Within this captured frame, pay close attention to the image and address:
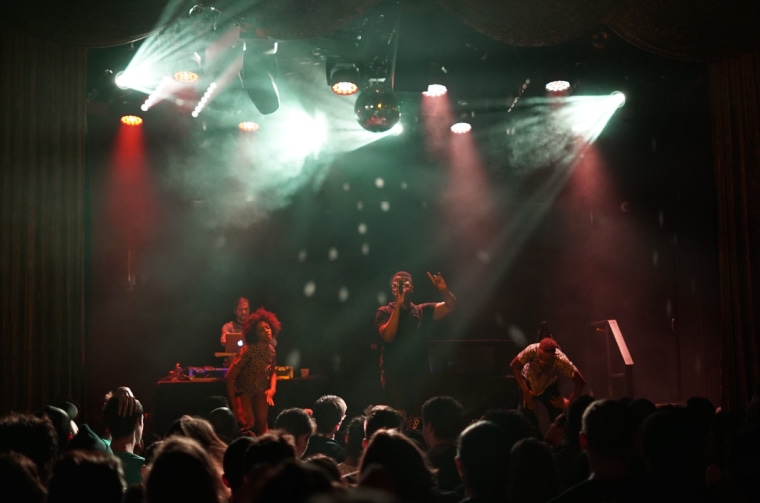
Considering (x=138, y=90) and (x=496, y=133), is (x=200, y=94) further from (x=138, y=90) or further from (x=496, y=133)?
(x=496, y=133)

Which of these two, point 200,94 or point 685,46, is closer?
point 685,46

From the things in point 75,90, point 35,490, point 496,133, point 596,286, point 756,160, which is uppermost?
point 496,133

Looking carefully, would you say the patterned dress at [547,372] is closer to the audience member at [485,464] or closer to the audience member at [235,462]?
the audience member at [485,464]

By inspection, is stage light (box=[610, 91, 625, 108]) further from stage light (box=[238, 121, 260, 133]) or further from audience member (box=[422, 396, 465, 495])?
audience member (box=[422, 396, 465, 495])

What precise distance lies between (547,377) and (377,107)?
352 cm

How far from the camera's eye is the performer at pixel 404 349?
7.91 m

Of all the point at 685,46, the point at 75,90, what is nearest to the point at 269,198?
the point at 75,90

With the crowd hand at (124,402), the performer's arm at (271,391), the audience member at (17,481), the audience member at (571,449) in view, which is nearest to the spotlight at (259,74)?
the performer's arm at (271,391)

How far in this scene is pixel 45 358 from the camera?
5.54 meters

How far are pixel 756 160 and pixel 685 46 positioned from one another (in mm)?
1371

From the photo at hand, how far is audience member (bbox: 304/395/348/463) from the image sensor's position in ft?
15.5

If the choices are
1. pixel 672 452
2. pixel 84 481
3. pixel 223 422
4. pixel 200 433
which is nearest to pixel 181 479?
pixel 84 481

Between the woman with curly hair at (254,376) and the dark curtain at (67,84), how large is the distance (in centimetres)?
228

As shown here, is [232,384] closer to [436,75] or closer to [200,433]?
[436,75]
